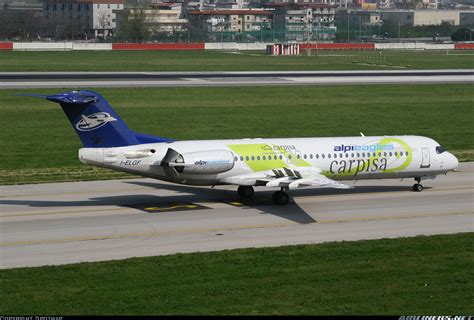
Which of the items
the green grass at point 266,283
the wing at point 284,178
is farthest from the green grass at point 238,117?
the green grass at point 266,283

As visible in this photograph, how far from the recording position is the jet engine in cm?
4141

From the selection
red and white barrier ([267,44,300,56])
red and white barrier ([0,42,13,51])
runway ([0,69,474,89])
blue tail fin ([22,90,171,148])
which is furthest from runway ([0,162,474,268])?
red and white barrier ([0,42,13,51])

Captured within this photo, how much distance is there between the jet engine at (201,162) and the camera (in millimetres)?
41406

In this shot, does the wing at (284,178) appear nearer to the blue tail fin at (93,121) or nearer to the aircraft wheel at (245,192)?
the aircraft wheel at (245,192)

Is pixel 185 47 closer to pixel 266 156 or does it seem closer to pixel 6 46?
pixel 6 46

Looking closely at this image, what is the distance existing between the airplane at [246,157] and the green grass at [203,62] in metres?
75.6

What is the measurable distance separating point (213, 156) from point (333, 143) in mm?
6635

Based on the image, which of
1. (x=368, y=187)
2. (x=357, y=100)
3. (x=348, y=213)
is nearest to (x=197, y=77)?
(x=357, y=100)

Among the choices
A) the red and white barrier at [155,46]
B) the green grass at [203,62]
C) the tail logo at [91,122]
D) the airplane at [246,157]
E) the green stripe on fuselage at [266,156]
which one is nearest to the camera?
the tail logo at [91,122]

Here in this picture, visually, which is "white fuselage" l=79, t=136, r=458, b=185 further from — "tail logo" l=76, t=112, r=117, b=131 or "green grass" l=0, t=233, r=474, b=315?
"green grass" l=0, t=233, r=474, b=315

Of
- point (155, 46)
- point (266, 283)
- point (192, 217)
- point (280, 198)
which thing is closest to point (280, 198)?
point (280, 198)

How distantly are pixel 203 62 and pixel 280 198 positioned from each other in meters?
95.4

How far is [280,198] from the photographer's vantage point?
43.0 metres

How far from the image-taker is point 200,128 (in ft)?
223
